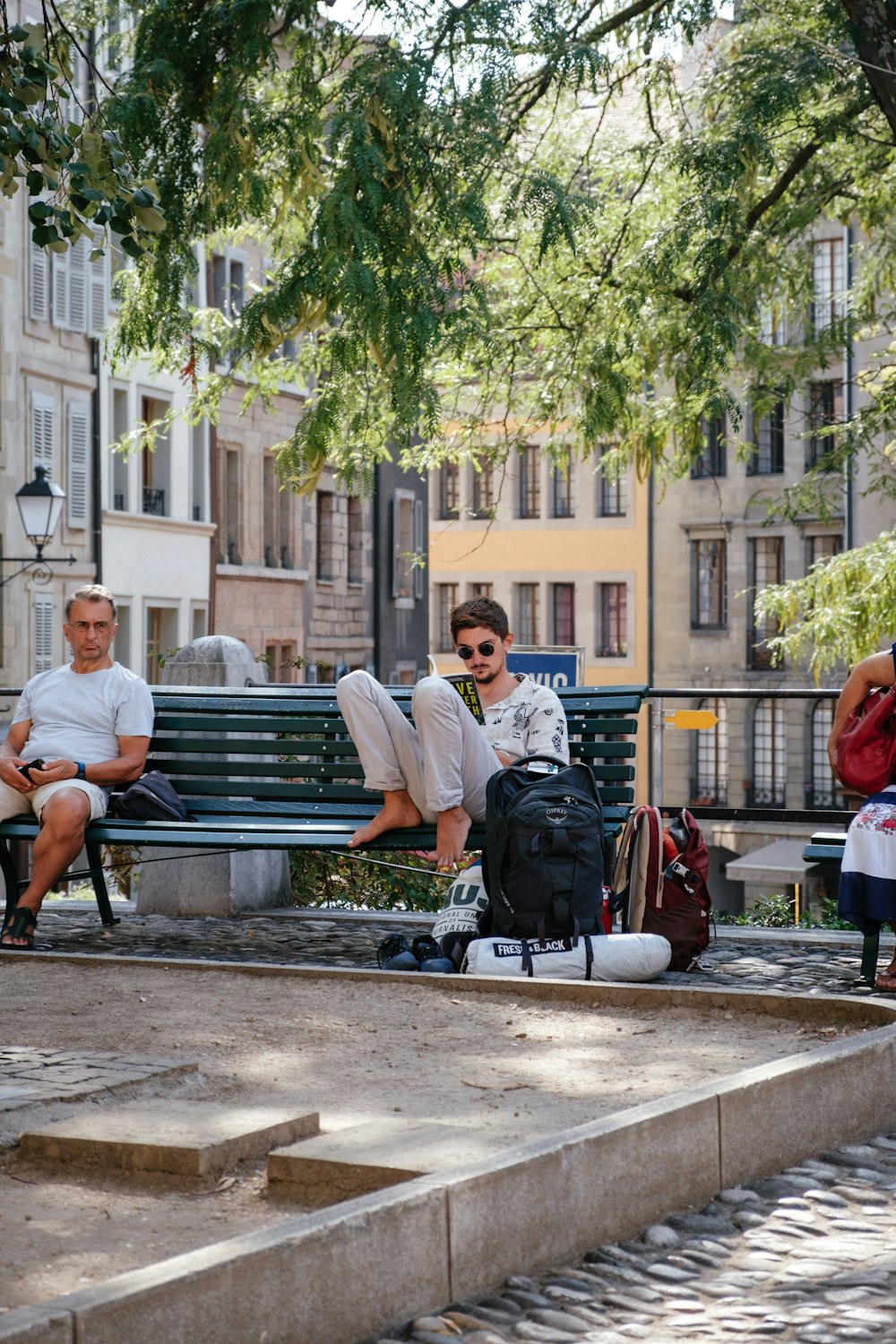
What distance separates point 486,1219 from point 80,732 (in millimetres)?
5199

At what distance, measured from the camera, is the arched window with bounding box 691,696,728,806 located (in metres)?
56.5

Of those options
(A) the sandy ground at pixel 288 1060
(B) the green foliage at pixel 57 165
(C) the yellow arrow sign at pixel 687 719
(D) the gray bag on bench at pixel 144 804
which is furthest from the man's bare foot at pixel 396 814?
(C) the yellow arrow sign at pixel 687 719

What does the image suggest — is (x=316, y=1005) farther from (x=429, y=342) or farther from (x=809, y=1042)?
(x=429, y=342)

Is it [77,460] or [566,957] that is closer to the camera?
[566,957]

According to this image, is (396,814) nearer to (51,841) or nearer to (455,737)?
(455,737)

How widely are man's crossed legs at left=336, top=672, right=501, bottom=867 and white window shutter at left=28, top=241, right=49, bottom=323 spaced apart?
29.2 meters

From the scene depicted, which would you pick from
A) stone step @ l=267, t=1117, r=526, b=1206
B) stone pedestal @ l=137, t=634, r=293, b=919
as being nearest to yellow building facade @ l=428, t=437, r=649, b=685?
stone pedestal @ l=137, t=634, r=293, b=919

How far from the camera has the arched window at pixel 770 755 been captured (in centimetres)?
5578

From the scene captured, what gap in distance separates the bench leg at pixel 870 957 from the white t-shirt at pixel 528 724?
136 cm

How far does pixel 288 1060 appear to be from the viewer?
6082 mm

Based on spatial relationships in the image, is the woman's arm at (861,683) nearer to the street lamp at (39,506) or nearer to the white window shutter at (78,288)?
the street lamp at (39,506)

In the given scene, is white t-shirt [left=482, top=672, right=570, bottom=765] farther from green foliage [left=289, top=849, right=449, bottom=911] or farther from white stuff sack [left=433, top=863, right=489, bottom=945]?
green foliage [left=289, top=849, right=449, bottom=911]

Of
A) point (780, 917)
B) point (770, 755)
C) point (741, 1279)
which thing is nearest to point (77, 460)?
point (770, 755)

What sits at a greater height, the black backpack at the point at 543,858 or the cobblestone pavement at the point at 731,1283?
the black backpack at the point at 543,858
